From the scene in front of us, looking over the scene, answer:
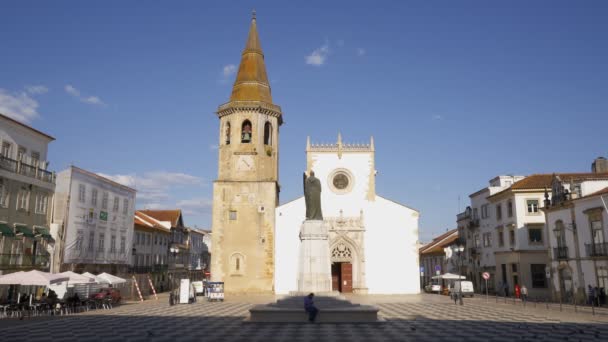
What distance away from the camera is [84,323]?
1870cm

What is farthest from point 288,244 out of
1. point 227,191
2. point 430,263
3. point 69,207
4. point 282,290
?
point 430,263

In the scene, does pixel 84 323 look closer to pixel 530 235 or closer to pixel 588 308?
pixel 588 308

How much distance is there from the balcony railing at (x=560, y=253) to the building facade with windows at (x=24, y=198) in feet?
109

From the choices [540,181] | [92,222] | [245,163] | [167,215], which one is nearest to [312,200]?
[245,163]

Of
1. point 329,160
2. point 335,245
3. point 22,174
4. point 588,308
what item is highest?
point 329,160

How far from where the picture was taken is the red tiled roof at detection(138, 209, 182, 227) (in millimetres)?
58213

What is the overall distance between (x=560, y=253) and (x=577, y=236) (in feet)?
7.50

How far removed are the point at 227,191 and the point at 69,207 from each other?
12.8 m

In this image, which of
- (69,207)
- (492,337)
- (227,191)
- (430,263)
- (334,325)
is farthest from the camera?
(430,263)

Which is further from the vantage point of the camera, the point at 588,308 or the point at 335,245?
the point at 335,245

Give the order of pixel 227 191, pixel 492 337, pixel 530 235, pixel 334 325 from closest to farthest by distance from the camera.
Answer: pixel 492 337 < pixel 334 325 < pixel 530 235 < pixel 227 191

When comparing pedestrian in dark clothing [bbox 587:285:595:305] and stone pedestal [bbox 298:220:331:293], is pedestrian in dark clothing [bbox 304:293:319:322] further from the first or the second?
pedestrian in dark clothing [bbox 587:285:595:305]

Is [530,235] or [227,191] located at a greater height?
[227,191]

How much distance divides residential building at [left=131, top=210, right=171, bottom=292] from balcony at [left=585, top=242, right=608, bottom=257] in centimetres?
3377
